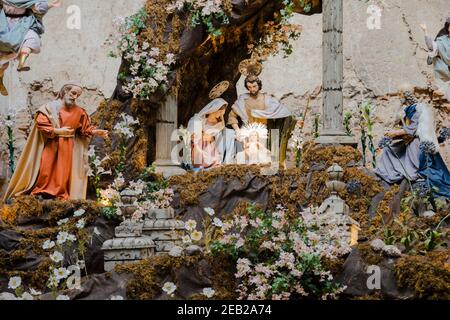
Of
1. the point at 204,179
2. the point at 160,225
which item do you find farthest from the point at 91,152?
the point at 160,225

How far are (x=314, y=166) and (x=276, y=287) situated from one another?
410 cm

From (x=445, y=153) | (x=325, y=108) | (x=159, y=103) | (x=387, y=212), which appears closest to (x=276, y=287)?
(x=387, y=212)

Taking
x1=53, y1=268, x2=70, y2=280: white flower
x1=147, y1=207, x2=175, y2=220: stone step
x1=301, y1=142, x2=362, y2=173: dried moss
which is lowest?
x1=53, y1=268, x2=70, y2=280: white flower

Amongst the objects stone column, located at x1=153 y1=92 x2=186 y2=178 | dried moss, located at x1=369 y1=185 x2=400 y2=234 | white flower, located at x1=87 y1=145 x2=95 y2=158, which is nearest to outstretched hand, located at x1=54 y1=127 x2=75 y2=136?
white flower, located at x1=87 y1=145 x2=95 y2=158

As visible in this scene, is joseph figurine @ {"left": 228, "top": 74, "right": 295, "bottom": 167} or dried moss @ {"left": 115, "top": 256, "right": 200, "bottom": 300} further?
joseph figurine @ {"left": 228, "top": 74, "right": 295, "bottom": 167}

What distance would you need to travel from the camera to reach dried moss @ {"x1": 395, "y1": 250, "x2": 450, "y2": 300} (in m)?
7.37

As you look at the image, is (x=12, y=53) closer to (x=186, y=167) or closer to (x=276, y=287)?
(x=186, y=167)

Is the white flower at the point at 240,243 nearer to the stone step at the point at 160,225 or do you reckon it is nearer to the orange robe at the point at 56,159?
the stone step at the point at 160,225

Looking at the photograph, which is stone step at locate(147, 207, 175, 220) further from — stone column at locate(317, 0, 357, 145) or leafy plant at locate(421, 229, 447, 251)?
leafy plant at locate(421, 229, 447, 251)

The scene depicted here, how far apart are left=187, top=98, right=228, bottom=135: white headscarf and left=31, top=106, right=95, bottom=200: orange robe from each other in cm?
193

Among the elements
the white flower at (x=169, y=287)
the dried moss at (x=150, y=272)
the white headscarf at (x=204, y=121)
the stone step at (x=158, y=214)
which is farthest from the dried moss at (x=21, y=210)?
the white flower at (x=169, y=287)

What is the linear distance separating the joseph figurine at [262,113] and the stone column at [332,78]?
847 mm

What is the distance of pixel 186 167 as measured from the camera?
1250 cm

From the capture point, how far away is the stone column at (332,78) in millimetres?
11672
